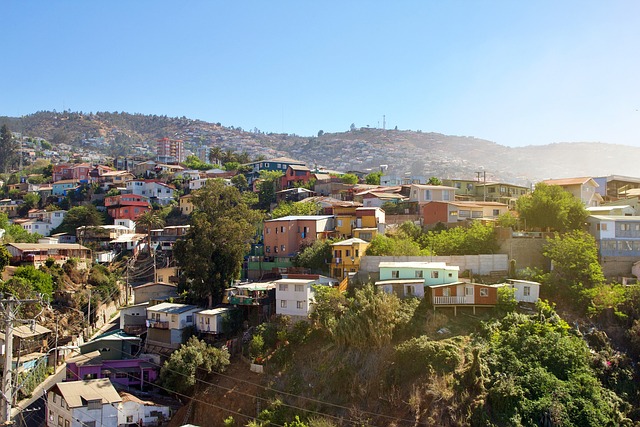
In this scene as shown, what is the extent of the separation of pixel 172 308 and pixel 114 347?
11.0 feet

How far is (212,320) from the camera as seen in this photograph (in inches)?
1051

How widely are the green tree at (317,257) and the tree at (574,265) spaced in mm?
10742

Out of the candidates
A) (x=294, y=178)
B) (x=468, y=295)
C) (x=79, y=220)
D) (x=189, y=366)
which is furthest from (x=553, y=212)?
(x=79, y=220)

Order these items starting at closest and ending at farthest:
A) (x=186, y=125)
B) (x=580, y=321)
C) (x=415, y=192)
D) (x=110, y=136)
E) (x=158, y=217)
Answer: (x=580, y=321), (x=415, y=192), (x=158, y=217), (x=110, y=136), (x=186, y=125)

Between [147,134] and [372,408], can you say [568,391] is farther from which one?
[147,134]

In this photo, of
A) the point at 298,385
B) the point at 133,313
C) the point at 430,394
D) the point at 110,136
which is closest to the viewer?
the point at 430,394

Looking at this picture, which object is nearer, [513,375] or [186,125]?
[513,375]

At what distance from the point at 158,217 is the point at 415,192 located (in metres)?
23.4

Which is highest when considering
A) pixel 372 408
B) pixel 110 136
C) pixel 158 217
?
pixel 110 136

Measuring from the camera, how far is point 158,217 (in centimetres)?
5031

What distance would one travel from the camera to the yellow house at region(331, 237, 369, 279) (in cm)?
2906

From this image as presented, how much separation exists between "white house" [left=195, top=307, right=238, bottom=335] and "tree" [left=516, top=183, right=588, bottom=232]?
1635 cm

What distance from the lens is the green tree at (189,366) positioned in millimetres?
23516

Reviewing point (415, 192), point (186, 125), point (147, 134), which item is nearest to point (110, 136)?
point (147, 134)
